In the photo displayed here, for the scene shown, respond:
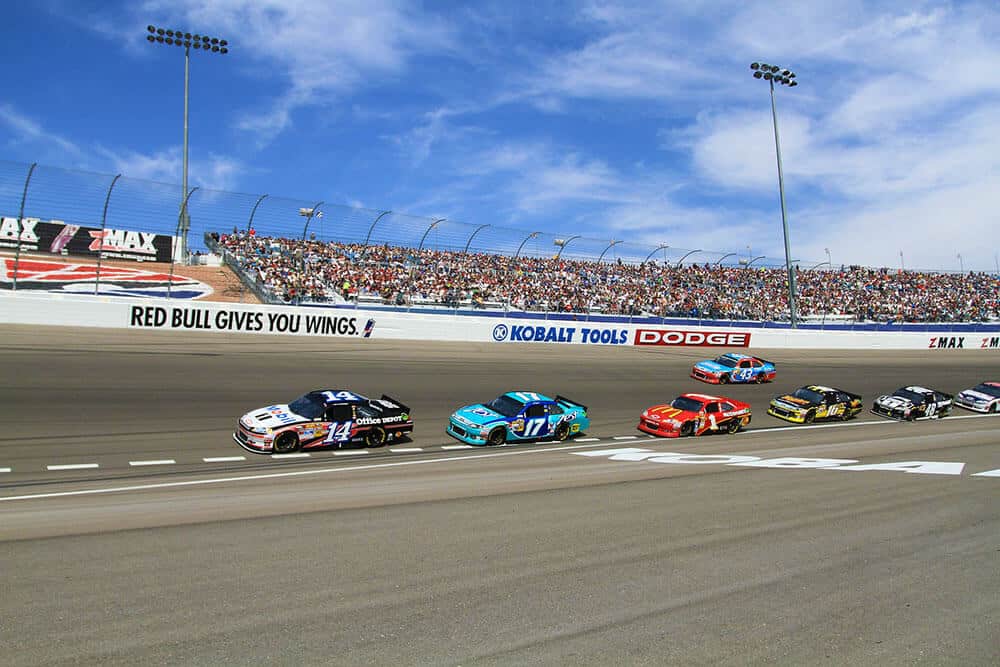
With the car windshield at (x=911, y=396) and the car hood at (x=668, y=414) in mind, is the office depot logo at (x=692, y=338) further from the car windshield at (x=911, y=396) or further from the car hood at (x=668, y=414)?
the car hood at (x=668, y=414)

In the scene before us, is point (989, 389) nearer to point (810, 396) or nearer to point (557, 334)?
point (810, 396)

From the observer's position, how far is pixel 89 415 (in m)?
13.5

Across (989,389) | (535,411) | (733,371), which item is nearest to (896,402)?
(733,371)

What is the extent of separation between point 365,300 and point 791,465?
20408 mm

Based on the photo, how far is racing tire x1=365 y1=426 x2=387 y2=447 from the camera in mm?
13633

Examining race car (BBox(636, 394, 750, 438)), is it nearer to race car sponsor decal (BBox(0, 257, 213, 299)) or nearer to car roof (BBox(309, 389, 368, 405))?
car roof (BBox(309, 389, 368, 405))

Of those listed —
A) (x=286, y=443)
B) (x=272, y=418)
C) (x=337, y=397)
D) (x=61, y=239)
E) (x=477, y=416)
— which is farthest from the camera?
(x=61, y=239)

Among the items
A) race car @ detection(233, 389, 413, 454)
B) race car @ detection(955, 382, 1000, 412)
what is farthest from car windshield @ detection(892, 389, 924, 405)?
race car @ detection(233, 389, 413, 454)

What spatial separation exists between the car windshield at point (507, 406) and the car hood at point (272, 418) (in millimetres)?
4247

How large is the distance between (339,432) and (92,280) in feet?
56.1

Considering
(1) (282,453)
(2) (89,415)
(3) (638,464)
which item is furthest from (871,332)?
(2) (89,415)

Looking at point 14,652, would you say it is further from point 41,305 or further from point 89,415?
point 41,305

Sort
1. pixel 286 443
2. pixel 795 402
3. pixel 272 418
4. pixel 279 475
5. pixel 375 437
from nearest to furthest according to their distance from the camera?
→ pixel 279 475, pixel 286 443, pixel 272 418, pixel 375 437, pixel 795 402

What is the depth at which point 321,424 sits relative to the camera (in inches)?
512
